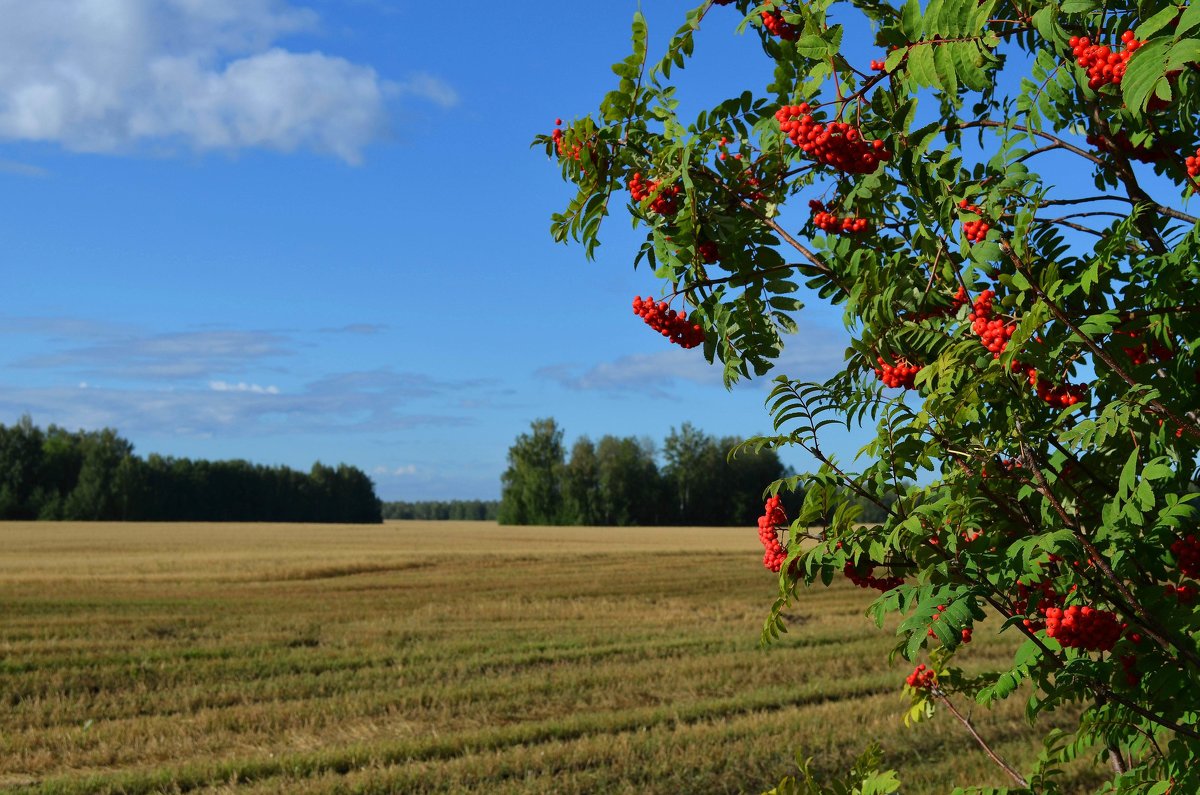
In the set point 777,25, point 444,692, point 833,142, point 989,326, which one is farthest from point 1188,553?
point 444,692

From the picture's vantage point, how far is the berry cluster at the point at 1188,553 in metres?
2.24


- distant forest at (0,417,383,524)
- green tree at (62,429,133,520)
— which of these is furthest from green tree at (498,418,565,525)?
green tree at (62,429,133,520)

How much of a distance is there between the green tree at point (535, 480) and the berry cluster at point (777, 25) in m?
77.6

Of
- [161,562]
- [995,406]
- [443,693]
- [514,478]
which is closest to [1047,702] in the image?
[995,406]

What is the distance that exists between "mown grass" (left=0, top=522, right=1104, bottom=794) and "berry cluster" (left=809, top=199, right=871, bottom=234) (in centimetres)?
523

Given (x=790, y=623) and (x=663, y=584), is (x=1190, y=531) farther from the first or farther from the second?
(x=663, y=584)

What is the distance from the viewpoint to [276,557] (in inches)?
1145

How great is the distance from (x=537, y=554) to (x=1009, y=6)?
2992cm

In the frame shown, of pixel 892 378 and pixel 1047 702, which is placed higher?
pixel 892 378

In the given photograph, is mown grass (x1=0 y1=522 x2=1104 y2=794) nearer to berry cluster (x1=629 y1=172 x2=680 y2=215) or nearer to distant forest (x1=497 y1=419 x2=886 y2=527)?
berry cluster (x1=629 y1=172 x2=680 y2=215)

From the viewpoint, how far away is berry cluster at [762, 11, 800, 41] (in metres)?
2.61

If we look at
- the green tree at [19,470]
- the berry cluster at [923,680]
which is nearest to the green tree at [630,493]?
the green tree at [19,470]

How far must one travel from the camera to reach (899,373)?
2.58m

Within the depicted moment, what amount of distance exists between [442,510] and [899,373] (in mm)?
145870
